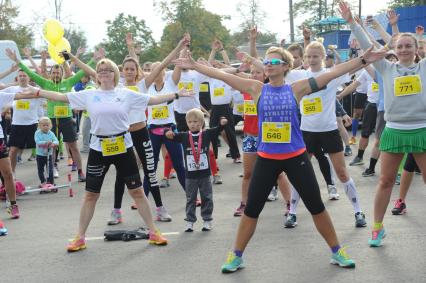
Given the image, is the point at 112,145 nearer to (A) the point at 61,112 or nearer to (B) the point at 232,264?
(B) the point at 232,264

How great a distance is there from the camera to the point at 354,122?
1457cm

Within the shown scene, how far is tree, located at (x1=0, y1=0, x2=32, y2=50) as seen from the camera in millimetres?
42969

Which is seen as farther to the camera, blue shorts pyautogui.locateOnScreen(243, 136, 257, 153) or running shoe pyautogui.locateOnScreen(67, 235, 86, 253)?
blue shorts pyautogui.locateOnScreen(243, 136, 257, 153)

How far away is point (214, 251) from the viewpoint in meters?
6.39

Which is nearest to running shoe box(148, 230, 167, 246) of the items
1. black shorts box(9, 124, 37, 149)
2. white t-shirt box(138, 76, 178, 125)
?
white t-shirt box(138, 76, 178, 125)

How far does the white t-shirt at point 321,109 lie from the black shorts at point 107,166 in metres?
2.21

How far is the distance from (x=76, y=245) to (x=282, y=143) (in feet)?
8.58

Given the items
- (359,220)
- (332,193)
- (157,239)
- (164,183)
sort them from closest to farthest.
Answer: (157,239) < (359,220) < (332,193) < (164,183)

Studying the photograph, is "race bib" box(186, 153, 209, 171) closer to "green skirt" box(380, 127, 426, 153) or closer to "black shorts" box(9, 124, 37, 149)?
"green skirt" box(380, 127, 426, 153)

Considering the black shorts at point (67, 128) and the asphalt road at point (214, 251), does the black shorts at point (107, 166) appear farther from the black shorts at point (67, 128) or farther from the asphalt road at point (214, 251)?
the black shorts at point (67, 128)

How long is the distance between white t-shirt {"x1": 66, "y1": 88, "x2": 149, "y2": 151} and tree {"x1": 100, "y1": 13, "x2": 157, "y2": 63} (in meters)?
41.4

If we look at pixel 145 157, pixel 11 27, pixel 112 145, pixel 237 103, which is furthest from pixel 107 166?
pixel 11 27

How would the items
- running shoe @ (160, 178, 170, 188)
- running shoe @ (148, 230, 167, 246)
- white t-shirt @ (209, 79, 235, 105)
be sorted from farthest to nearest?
white t-shirt @ (209, 79, 235, 105), running shoe @ (160, 178, 170, 188), running shoe @ (148, 230, 167, 246)

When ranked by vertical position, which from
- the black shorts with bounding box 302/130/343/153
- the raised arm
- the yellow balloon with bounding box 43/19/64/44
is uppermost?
the yellow balloon with bounding box 43/19/64/44
